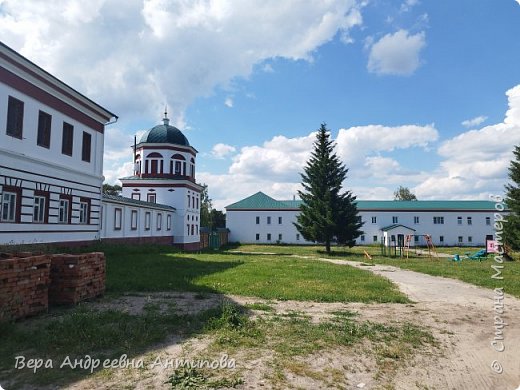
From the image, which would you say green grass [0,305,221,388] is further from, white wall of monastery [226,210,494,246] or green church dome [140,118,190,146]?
white wall of monastery [226,210,494,246]

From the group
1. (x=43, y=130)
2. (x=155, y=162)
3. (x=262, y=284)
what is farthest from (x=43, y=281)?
(x=155, y=162)

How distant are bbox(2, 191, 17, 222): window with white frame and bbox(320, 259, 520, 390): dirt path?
46.1 ft

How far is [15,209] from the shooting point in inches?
589

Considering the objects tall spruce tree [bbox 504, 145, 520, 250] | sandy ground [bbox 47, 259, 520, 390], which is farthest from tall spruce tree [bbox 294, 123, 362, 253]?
sandy ground [bbox 47, 259, 520, 390]

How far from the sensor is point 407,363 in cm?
514

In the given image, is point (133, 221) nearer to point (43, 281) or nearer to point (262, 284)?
point (262, 284)

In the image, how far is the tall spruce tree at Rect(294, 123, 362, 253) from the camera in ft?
103

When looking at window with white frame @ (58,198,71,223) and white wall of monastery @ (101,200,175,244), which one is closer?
window with white frame @ (58,198,71,223)

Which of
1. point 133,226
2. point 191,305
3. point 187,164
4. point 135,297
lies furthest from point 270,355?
point 187,164

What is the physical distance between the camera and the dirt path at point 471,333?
4820 mm

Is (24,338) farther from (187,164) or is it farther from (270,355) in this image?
(187,164)

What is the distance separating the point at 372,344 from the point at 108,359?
369 centimetres

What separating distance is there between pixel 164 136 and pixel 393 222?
3206cm

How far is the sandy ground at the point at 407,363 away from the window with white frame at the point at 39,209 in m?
9.53
